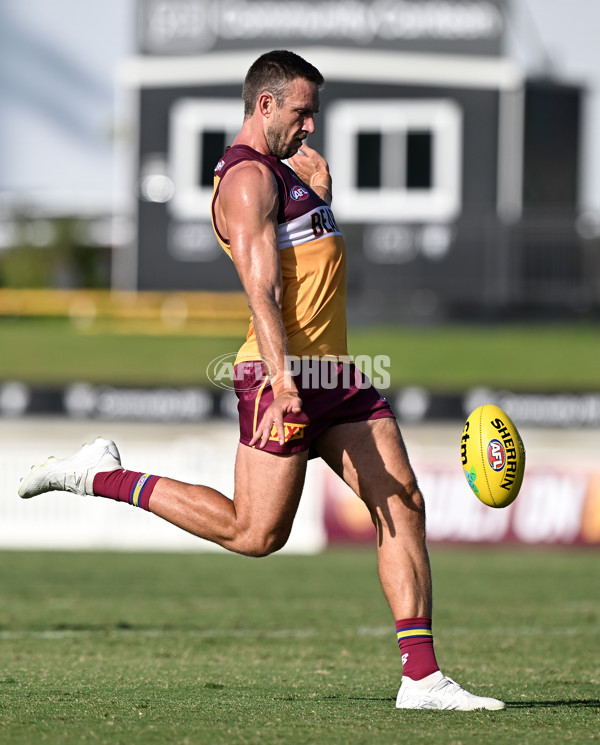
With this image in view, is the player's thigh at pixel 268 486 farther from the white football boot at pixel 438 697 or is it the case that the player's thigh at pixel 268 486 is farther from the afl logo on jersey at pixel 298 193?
the afl logo on jersey at pixel 298 193

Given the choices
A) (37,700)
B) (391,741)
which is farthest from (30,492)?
(391,741)

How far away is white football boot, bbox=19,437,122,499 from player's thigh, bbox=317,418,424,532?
0.97 meters

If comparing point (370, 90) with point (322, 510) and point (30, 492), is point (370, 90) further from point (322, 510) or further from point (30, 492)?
point (30, 492)

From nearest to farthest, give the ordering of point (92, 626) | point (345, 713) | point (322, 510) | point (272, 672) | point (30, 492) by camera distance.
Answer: point (345, 713), point (30, 492), point (272, 672), point (92, 626), point (322, 510)

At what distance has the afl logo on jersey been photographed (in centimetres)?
511

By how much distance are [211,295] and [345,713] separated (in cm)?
1930

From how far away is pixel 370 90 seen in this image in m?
23.7

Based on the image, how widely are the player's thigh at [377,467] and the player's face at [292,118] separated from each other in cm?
114

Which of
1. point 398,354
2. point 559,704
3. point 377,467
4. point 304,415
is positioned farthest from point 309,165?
point 398,354

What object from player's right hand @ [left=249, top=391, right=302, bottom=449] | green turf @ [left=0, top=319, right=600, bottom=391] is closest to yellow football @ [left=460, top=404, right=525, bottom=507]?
player's right hand @ [left=249, top=391, right=302, bottom=449]

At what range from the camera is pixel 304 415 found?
16.3 feet

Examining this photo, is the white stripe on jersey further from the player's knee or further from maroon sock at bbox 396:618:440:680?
maroon sock at bbox 396:618:440:680

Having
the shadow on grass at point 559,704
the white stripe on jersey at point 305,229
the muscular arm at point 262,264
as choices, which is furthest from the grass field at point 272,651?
the white stripe on jersey at point 305,229

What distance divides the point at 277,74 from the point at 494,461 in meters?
1.78
